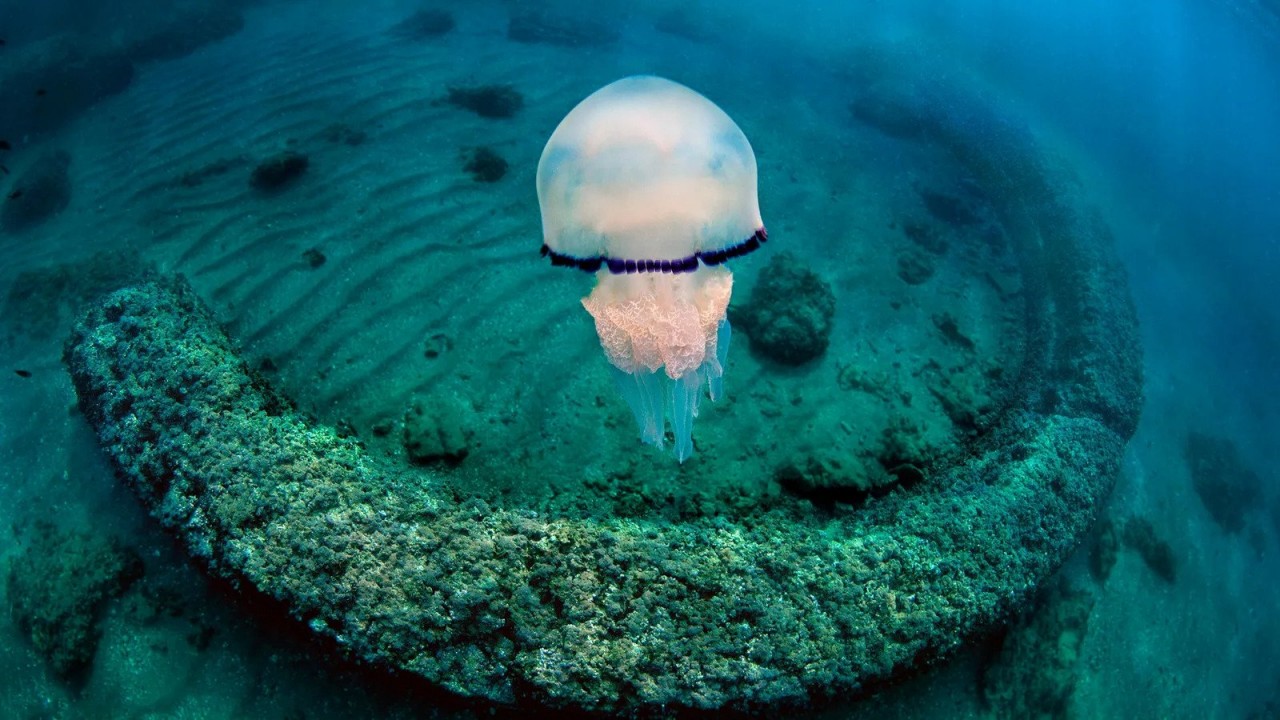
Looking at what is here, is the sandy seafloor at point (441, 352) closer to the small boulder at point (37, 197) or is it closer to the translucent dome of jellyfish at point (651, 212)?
the small boulder at point (37, 197)

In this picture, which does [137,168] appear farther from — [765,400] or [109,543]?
[765,400]

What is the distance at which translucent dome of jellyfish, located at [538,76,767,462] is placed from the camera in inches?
104

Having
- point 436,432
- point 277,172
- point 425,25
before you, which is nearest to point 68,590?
point 436,432

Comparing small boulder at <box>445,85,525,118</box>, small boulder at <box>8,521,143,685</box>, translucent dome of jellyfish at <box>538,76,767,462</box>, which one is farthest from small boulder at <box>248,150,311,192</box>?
translucent dome of jellyfish at <box>538,76,767,462</box>

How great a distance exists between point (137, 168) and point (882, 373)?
8.45 metres

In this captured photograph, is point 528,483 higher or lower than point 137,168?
higher

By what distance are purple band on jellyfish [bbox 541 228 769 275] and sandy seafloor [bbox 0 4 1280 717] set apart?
1.55 m

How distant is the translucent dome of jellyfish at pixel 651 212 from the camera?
264cm

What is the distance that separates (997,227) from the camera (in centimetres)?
836

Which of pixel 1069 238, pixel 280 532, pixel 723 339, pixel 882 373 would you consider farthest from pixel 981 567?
pixel 1069 238

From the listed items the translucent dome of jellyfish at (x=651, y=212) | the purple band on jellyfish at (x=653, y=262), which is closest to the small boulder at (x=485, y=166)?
the translucent dome of jellyfish at (x=651, y=212)

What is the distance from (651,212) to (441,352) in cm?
266

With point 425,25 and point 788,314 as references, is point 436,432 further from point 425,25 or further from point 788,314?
point 425,25

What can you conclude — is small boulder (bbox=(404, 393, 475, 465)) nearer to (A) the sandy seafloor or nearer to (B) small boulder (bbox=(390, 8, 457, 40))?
(A) the sandy seafloor
